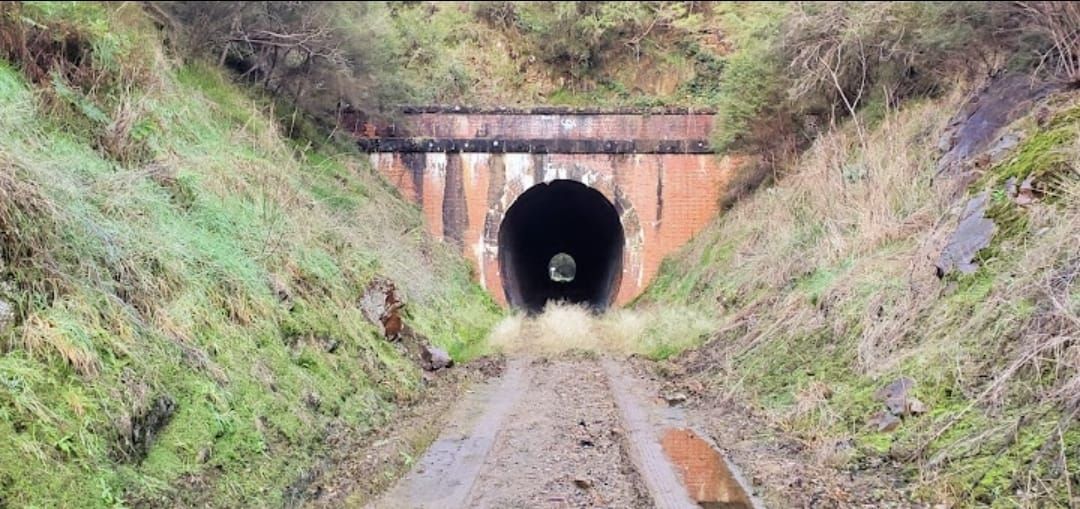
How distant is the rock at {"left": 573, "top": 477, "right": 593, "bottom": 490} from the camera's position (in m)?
4.86

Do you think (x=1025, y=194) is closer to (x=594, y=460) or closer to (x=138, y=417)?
(x=594, y=460)

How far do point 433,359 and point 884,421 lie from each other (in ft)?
18.0

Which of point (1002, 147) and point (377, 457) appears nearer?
point (377, 457)

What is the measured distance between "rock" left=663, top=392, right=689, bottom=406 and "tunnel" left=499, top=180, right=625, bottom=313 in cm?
1080

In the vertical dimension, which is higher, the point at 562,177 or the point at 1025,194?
the point at 1025,194

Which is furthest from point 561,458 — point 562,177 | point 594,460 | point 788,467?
point 562,177

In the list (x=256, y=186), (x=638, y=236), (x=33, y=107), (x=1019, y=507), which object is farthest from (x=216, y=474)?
(x=638, y=236)

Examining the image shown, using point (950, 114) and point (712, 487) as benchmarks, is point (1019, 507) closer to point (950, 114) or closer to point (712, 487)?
point (712, 487)

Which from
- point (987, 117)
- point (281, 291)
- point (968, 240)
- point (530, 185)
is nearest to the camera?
point (968, 240)

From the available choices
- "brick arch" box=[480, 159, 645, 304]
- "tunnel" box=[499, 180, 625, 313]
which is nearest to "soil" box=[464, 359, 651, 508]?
"brick arch" box=[480, 159, 645, 304]

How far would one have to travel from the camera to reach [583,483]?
16.2ft

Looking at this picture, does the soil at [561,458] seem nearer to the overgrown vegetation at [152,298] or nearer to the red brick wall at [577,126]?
the overgrown vegetation at [152,298]

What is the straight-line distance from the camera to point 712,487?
4922 mm

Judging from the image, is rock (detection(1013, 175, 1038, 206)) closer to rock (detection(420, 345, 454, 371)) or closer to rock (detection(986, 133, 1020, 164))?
rock (detection(986, 133, 1020, 164))
